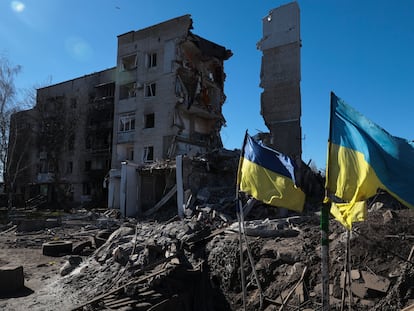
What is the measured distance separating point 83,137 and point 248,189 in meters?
39.4

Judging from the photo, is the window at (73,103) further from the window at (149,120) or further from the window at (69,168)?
the window at (149,120)

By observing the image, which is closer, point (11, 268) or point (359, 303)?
point (359, 303)

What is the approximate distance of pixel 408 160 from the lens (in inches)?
144

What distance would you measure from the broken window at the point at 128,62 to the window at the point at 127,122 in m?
5.03

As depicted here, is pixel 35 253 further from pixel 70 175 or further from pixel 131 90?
pixel 70 175

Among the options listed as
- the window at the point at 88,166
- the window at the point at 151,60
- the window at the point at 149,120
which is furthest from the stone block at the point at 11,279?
the window at the point at 88,166

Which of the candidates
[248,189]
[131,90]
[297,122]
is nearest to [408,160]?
[248,189]

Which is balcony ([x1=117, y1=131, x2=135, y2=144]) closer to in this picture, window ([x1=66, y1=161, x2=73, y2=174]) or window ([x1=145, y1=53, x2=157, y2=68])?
window ([x1=145, y1=53, x2=157, y2=68])

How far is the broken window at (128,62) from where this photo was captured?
37031 millimetres

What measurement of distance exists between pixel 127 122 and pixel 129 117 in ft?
1.78

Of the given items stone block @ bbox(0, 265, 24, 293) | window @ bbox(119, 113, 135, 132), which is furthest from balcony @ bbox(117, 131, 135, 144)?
stone block @ bbox(0, 265, 24, 293)

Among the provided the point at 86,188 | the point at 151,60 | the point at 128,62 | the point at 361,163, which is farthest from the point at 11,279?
the point at 86,188

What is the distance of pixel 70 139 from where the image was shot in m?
42.6

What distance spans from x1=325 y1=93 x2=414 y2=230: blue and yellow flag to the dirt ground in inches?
100
